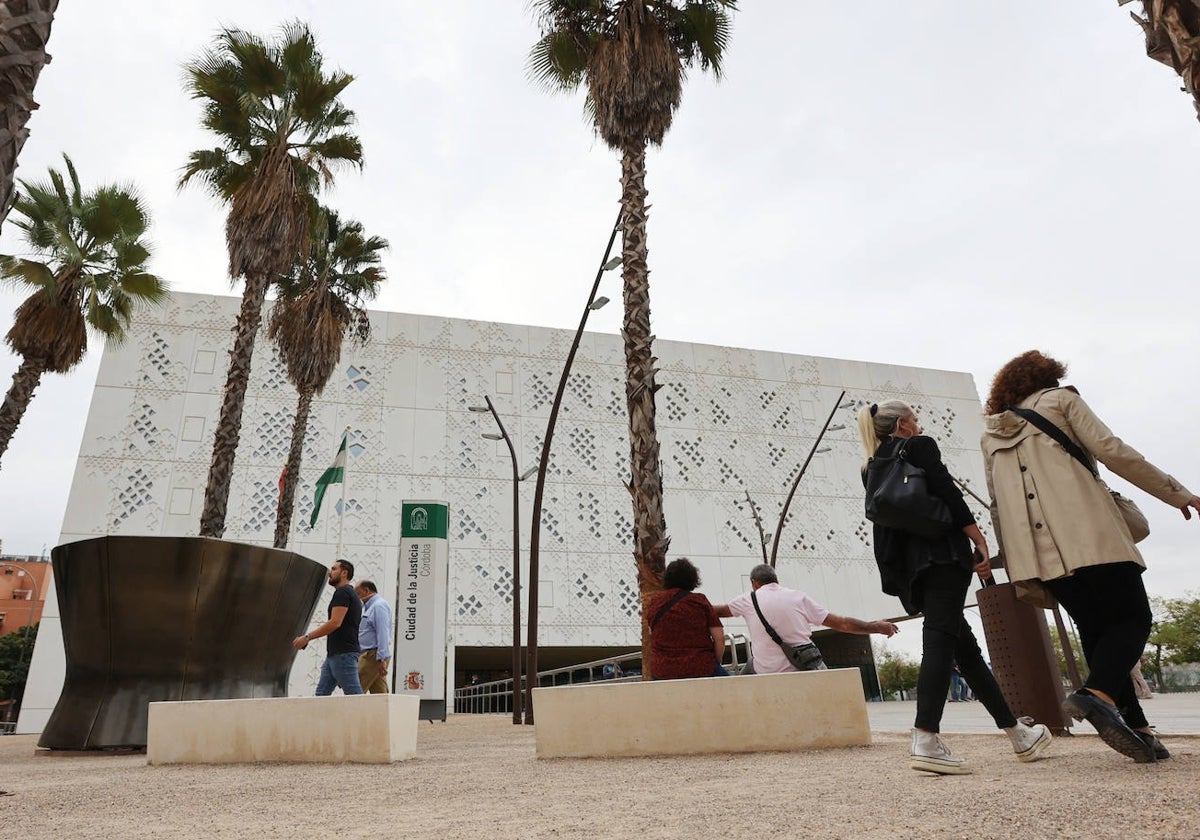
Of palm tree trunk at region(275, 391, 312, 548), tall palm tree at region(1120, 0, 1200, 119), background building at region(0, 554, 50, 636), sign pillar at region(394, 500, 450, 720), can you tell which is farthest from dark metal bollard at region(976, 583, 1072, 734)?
background building at region(0, 554, 50, 636)

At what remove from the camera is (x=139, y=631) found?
7383 millimetres

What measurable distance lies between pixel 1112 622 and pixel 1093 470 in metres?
0.64

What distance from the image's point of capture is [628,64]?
11344 millimetres

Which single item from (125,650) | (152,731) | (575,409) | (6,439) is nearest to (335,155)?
(6,439)

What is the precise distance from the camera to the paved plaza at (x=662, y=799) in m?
2.21

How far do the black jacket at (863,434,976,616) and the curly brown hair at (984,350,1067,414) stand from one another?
1.38 ft

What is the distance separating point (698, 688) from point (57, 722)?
641 centimetres

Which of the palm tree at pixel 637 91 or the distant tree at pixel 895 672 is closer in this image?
the palm tree at pixel 637 91

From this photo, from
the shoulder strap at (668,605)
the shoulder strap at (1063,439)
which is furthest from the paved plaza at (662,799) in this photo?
the shoulder strap at (1063,439)

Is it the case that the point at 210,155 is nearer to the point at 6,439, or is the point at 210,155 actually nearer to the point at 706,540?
the point at 6,439

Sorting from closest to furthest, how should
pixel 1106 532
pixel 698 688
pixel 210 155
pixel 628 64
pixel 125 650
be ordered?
pixel 1106 532
pixel 698 688
pixel 125 650
pixel 628 64
pixel 210 155

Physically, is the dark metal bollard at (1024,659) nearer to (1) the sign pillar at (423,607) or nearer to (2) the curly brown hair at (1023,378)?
(2) the curly brown hair at (1023,378)

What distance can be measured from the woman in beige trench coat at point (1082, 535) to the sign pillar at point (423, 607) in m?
12.8

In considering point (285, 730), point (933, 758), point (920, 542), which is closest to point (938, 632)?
point (920, 542)
